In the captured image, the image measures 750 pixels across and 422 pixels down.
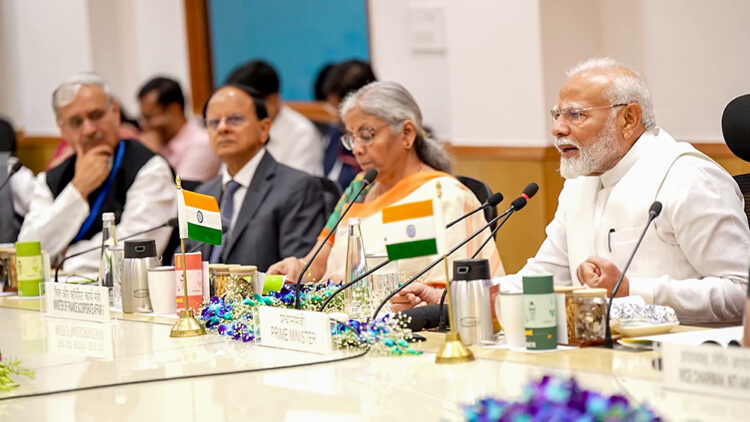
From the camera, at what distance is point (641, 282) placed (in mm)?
2855

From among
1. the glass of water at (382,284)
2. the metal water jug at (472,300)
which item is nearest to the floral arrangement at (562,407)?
the metal water jug at (472,300)

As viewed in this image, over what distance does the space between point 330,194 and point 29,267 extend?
123cm

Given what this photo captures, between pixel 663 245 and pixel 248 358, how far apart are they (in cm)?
118

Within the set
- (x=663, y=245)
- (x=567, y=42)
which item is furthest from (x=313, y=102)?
(x=663, y=245)

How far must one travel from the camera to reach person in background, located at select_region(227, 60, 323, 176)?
21.5 ft

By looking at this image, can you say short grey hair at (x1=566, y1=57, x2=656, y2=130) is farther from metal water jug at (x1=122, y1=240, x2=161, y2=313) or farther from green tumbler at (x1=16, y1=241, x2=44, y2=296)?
green tumbler at (x1=16, y1=241, x2=44, y2=296)

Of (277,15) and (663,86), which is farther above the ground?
(277,15)

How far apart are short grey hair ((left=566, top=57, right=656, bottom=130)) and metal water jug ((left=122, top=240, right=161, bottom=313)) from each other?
1433mm

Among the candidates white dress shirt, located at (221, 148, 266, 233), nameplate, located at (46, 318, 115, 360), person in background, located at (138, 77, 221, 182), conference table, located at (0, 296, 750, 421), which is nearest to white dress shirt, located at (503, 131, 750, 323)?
conference table, located at (0, 296, 750, 421)

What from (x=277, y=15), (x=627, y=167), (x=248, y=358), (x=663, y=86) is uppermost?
(x=277, y=15)

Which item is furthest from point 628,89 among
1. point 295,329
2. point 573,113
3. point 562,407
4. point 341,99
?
point 341,99

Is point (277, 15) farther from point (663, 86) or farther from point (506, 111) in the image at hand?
point (663, 86)

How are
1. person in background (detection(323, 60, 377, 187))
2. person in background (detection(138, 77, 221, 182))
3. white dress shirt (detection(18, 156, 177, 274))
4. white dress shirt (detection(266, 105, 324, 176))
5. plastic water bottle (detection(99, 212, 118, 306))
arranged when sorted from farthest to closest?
person in background (detection(138, 77, 221, 182)) → white dress shirt (detection(266, 105, 324, 176)) → person in background (detection(323, 60, 377, 187)) → white dress shirt (detection(18, 156, 177, 274)) → plastic water bottle (detection(99, 212, 118, 306))

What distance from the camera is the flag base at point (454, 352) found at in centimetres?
243
